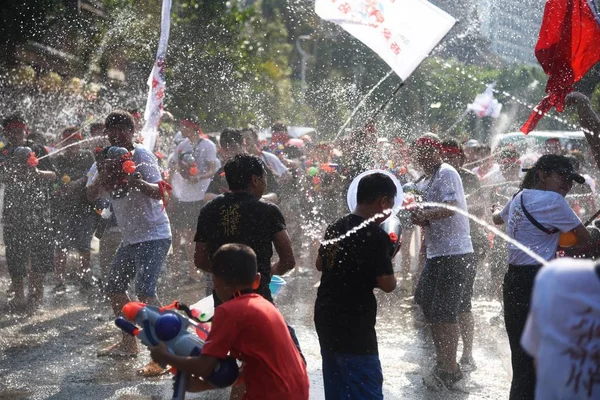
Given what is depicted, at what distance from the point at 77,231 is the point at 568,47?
5.89 meters

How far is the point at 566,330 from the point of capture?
239cm

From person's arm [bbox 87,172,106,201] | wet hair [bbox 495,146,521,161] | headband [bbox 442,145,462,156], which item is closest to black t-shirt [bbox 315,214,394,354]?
person's arm [bbox 87,172,106,201]

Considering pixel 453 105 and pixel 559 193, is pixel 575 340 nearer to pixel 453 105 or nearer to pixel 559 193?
pixel 559 193

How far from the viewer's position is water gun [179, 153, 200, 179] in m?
10.9

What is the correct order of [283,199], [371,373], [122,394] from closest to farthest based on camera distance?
[371,373], [122,394], [283,199]

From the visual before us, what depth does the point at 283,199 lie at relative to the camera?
12281mm

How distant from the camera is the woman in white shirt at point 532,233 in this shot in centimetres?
508

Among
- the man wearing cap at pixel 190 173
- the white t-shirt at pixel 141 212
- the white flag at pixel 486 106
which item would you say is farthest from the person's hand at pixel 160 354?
the white flag at pixel 486 106

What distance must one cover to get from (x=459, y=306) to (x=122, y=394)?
8.61ft

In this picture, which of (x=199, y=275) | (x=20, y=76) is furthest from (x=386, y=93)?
(x=199, y=275)

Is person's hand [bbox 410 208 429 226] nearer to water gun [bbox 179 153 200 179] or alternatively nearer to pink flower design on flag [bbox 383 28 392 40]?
Answer: pink flower design on flag [bbox 383 28 392 40]

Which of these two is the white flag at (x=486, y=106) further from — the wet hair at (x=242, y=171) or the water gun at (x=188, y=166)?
the wet hair at (x=242, y=171)

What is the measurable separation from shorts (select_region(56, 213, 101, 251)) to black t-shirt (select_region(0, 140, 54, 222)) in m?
1.05

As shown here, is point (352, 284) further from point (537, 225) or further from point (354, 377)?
point (537, 225)
